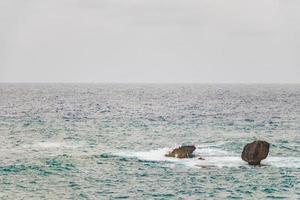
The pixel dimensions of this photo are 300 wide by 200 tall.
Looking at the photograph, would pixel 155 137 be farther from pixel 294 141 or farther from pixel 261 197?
pixel 261 197

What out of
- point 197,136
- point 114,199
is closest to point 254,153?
point 114,199

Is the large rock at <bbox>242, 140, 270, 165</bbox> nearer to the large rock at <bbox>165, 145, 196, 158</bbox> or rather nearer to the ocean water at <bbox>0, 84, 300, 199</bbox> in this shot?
the ocean water at <bbox>0, 84, 300, 199</bbox>

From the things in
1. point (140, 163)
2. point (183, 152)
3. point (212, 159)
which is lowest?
point (140, 163)

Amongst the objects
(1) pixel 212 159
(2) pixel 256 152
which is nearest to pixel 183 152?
(1) pixel 212 159

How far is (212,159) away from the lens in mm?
61906

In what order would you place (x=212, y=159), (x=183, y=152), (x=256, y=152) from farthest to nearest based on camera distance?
(x=183, y=152)
(x=212, y=159)
(x=256, y=152)

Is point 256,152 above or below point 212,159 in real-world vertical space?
above

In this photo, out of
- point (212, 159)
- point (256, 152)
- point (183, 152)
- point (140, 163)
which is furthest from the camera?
point (183, 152)

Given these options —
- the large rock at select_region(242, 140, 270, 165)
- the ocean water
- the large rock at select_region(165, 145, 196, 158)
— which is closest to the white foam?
the ocean water

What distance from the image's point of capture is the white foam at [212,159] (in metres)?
59.1

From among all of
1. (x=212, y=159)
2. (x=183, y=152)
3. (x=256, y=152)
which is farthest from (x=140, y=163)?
(x=256, y=152)

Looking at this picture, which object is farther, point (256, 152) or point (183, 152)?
point (183, 152)

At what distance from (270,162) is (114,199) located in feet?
79.6

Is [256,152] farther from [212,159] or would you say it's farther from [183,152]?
[183,152]
